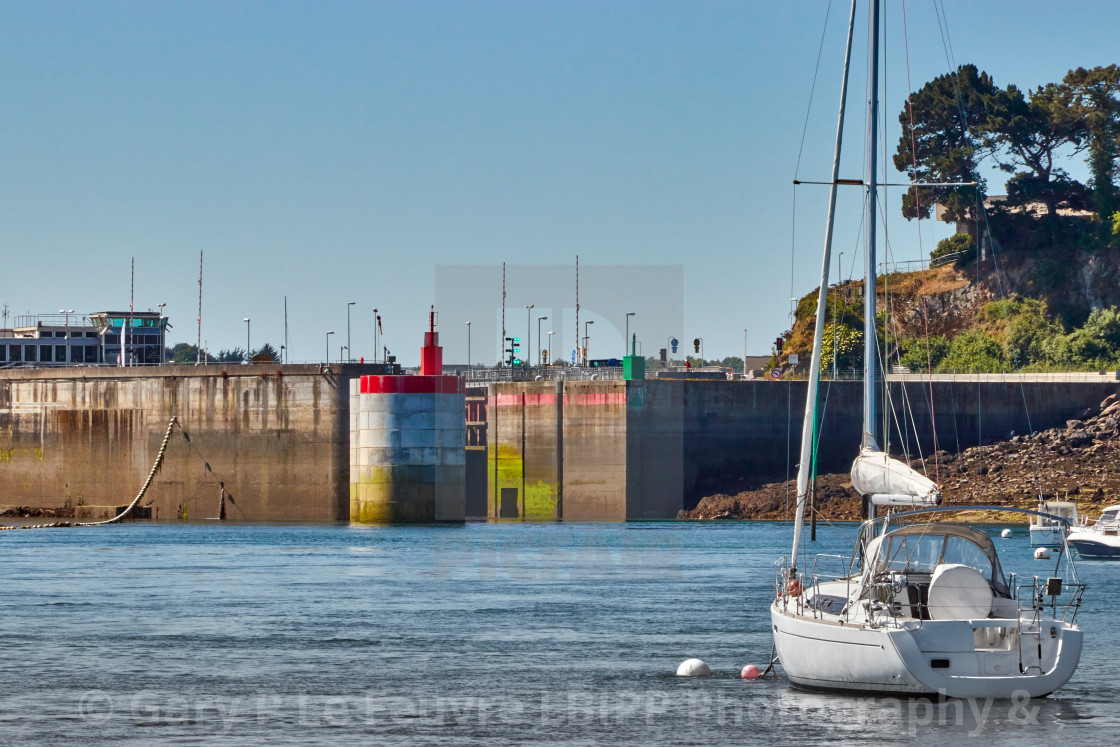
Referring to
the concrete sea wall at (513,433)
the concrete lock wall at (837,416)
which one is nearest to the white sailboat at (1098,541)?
the concrete lock wall at (837,416)

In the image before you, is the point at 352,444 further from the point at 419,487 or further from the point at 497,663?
the point at 497,663

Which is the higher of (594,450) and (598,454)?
(594,450)

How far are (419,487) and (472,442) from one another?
30467 millimetres

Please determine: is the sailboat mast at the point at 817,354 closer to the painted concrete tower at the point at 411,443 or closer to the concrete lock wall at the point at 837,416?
the painted concrete tower at the point at 411,443

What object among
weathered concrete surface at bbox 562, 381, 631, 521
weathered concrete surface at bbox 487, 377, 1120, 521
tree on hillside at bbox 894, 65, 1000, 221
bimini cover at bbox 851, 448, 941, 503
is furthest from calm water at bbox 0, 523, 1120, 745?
tree on hillside at bbox 894, 65, 1000, 221

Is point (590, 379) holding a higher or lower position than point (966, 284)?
lower

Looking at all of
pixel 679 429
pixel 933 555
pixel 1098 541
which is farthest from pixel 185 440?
pixel 933 555

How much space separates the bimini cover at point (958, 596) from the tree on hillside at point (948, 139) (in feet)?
329

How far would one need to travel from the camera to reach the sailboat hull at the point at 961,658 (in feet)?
80.7

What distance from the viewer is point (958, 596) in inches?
1002

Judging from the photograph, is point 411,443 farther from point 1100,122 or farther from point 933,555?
point 1100,122

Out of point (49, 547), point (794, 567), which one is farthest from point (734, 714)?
point (49, 547)

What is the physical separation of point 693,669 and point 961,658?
8.09 meters

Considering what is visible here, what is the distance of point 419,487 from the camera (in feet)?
255
